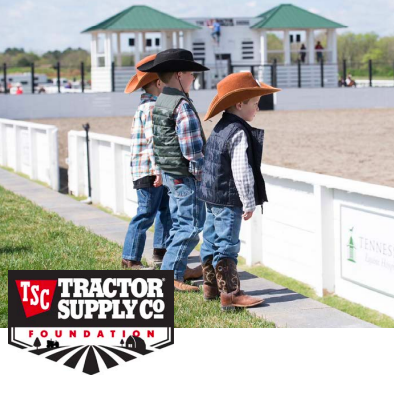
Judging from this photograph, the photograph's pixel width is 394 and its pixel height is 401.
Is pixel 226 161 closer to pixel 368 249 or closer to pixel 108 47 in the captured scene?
pixel 368 249

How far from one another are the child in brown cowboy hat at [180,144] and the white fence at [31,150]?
7.51 metres

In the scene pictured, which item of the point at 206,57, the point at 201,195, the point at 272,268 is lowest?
the point at 272,268

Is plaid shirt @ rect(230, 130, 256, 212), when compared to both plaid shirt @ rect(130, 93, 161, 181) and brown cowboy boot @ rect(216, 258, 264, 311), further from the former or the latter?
plaid shirt @ rect(130, 93, 161, 181)

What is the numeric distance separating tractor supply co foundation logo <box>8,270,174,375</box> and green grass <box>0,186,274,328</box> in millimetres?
797

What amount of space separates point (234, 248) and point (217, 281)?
278 millimetres

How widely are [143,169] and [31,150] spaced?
8487mm

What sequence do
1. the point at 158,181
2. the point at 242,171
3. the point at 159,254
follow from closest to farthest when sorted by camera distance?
the point at 242,171 < the point at 158,181 < the point at 159,254

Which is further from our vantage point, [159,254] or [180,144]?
[159,254]

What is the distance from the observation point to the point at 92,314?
14.2ft

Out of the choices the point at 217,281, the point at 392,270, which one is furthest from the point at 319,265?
the point at 217,281

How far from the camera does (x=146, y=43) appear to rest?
4025cm

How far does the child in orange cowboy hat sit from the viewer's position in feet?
20.9

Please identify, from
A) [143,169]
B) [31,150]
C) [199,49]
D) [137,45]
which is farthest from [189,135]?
[199,49]
